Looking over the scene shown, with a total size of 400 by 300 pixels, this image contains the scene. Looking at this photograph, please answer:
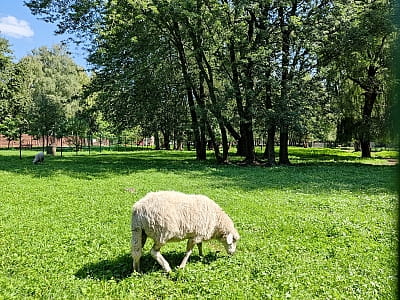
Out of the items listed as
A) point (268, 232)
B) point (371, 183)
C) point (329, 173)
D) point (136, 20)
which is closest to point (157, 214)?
point (268, 232)

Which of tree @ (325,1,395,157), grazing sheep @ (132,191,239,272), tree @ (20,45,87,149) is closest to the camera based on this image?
grazing sheep @ (132,191,239,272)

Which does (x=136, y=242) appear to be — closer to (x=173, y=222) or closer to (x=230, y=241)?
(x=173, y=222)

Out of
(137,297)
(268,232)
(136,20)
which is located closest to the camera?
(137,297)

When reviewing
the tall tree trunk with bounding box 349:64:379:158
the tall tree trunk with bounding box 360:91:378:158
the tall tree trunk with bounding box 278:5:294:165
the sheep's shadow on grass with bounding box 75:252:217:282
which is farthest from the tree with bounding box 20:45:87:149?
the sheep's shadow on grass with bounding box 75:252:217:282

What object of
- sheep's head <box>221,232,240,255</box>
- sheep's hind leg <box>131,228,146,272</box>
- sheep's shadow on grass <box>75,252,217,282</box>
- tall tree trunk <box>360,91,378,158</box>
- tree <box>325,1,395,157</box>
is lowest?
sheep's shadow on grass <box>75,252,217,282</box>

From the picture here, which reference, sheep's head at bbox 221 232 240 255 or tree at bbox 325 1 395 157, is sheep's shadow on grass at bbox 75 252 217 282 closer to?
sheep's head at bbox 221 232 240 255

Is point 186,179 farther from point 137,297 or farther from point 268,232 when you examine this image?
point 137,297

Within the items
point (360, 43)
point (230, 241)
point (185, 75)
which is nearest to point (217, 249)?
point (230, 241)

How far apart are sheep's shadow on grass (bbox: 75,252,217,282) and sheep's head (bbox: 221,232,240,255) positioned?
293mm

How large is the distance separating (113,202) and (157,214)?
6.23 metres

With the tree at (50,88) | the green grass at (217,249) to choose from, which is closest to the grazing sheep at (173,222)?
the green grass at (217,249)

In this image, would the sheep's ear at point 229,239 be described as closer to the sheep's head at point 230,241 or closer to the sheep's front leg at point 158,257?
the sheep's head at point 230,241

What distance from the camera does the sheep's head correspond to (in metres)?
6.16

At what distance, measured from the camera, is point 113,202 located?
→ 11.0 m
